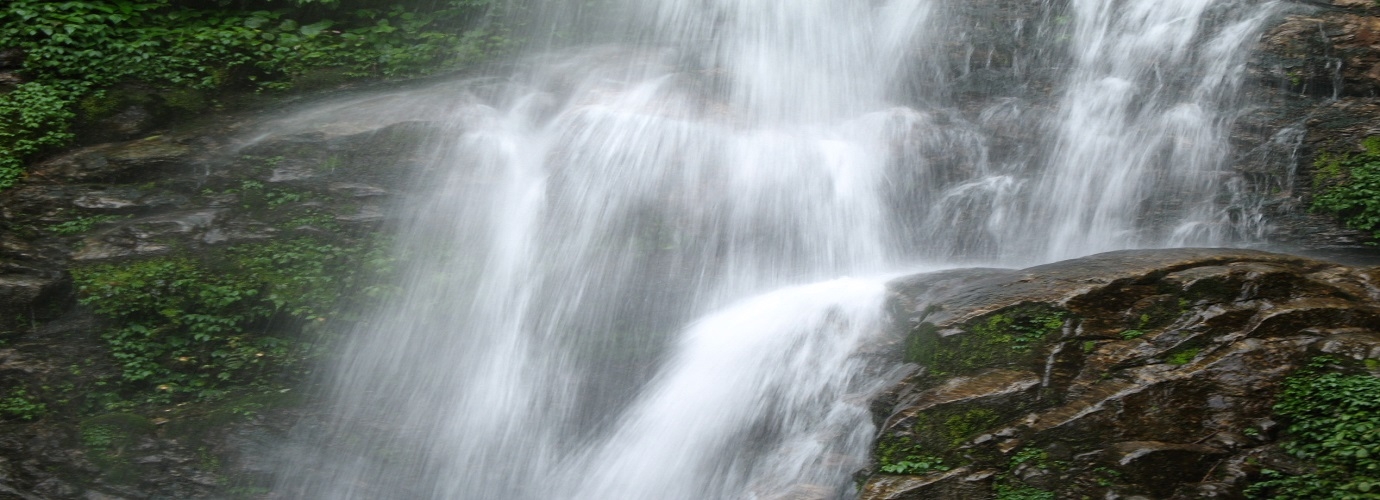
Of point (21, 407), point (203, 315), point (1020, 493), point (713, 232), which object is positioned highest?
point (713, 232)

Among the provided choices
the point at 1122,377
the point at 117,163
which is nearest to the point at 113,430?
the point at 117,163

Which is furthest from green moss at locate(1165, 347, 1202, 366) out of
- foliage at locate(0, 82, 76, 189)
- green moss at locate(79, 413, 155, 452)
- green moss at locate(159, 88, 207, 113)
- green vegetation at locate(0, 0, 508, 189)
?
foliage at locate(0, 82, 76, 189)

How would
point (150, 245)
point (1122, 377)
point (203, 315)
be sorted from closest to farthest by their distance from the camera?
point (1122, 377)
point (203, 315)
point (150, 245)

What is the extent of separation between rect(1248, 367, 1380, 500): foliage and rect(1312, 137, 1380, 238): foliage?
2.92m

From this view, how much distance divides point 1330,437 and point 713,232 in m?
4.97

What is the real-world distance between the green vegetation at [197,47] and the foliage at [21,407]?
2.28 meters

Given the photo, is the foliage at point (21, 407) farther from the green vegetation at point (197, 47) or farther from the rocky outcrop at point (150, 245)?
the green vegetation at point (197, 47)

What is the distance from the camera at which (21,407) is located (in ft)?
22.1

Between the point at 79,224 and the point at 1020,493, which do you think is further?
the point at 79,224

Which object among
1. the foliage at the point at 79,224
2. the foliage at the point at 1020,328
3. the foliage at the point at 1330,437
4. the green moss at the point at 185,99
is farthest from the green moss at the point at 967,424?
the green moss at the point at 185,99

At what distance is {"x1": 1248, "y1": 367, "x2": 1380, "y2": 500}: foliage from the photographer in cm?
488

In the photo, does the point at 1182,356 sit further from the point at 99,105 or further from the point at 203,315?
the point at 99,105

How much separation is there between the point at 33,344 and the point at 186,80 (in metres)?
3.35

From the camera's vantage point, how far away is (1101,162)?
8.68 meters
